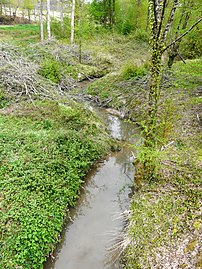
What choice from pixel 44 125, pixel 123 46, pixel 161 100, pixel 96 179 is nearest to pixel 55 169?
pixel 96 179

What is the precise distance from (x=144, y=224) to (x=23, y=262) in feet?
6.99

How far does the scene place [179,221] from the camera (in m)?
3.99

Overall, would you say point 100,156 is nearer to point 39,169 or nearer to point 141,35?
point 39,169

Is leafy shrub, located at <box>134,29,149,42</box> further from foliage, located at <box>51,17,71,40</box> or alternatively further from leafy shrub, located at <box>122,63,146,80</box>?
leafy shrub, located at <box>122,63,146,80</box>

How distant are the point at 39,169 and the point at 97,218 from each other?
168cm

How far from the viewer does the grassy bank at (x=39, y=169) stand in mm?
3884

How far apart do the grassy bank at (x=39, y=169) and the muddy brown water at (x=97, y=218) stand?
0.30m

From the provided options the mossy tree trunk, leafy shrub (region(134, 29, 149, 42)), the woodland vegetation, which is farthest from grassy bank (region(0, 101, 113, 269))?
leafy shrub (region(134, 29, 149, 42))

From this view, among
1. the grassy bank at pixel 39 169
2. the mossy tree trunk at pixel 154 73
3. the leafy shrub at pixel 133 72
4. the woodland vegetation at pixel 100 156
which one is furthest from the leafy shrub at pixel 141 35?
the mossy tree trunk at pixel 154 73

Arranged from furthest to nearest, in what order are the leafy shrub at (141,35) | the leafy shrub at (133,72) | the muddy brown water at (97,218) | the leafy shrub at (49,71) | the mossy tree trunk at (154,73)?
the leafy shrub at (141,35) < the leafy shrub at (49,71) < the leafy shrub at (133,72) < the muddy brown water at (97,218) < the mossy tree trunk at (154,73)

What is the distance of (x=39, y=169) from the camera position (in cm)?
505

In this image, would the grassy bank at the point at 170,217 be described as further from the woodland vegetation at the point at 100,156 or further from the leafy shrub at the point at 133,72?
the leafy shrub at the point at 133,72

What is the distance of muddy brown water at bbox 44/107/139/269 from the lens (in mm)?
4184

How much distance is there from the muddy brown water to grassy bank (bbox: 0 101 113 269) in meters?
0.30
